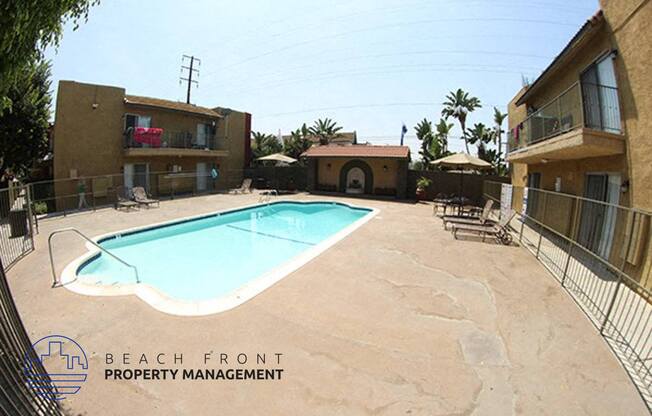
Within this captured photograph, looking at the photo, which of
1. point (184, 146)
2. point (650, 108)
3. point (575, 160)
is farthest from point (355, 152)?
point (650, 108)

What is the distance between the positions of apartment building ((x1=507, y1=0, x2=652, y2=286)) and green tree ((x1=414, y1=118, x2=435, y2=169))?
16780 mm

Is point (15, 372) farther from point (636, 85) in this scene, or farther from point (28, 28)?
point (636, 85)

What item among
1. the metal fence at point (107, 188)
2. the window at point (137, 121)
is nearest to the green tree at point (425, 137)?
the metal fence at point (107, 188)

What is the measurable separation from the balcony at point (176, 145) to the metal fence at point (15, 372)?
16821mm

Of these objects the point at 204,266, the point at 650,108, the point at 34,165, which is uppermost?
the point at 650,108

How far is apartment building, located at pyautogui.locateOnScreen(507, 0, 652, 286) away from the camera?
656cm

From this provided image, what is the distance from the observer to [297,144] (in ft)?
104

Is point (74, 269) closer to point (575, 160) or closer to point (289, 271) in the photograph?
point (289, 271)

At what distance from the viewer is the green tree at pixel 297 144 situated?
3175cm

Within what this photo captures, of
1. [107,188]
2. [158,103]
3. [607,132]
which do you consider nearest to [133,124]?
[158,103]

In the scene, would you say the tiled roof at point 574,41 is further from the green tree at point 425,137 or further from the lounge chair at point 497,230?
the green tree at point 425,137

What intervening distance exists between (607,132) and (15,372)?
35.2ft

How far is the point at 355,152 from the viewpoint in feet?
74.0

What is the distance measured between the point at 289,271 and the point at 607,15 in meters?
10.0
